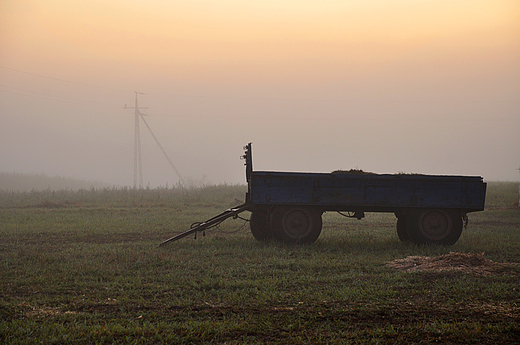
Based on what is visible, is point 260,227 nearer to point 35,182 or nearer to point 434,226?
point 434,226

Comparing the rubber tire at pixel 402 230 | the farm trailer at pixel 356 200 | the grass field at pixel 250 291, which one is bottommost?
the grass field at pixel 250 291

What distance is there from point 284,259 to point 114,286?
3.74m

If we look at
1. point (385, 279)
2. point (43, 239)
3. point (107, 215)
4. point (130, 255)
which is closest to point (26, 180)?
point (107, 215)

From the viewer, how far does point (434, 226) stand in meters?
12.8

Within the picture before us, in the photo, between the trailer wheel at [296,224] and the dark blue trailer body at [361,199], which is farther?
the trailer wheel at [296,224]

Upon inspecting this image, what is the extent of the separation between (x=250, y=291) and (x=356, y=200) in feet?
18.6

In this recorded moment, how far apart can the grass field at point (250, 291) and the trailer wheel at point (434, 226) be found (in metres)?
0.44

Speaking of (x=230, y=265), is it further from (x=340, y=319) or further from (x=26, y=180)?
(x=26, y=180)

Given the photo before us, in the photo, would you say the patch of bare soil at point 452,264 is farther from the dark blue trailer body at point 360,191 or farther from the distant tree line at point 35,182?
the distant tree line at point 35,182

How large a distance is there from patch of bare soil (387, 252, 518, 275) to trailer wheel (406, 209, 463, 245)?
2682 mm

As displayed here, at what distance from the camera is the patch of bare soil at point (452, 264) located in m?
9.12

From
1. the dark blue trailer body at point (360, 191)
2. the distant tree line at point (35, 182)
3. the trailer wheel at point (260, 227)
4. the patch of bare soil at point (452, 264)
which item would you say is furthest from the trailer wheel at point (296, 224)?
the distant tree line at point (35, 182)

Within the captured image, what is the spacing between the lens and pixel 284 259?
33.4ft

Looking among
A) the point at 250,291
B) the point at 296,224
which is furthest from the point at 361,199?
the point at 250,291
